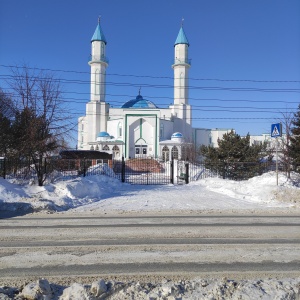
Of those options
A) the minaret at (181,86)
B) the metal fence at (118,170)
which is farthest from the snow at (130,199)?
the minaret at (181,86)

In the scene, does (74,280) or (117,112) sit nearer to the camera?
(74,280)

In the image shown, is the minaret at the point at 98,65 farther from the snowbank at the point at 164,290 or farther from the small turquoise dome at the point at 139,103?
the snowbank at the point at 164,290

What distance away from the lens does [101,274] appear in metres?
4.24

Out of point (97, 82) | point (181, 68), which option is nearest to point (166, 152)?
point (181, 68)

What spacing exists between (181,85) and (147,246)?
206 feet

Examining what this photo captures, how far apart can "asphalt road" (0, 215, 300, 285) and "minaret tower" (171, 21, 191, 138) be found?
5983 cm

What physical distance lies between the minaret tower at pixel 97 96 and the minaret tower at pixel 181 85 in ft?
54.2

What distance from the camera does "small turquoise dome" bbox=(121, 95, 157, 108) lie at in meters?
69.4

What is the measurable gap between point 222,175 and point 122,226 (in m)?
14.9

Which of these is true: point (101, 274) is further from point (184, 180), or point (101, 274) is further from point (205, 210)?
point (184, 180)

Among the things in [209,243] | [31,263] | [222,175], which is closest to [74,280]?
[31,263]

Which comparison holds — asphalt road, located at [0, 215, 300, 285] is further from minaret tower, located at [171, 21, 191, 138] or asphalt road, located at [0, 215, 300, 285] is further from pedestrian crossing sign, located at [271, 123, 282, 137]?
minaret tower, located at [171, 21, 191, 138]

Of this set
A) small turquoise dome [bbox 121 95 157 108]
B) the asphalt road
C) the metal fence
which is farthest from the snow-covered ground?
small turquoise dome [bbox 121 95 157 108]

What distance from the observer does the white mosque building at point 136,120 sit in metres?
57.2
